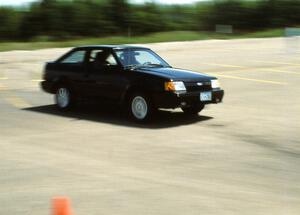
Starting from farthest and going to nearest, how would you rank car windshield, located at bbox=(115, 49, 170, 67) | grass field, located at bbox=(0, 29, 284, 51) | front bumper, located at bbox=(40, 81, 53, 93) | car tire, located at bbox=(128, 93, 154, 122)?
grass field, located at bbox=(0, 29, 284, 51) → front bumper, located at bbox=(40, 81, 53, 93) → car windshield, located at bbox=(115, 49, 170, 67) → car tire, located at bbox=(128, 93, 154, 122)

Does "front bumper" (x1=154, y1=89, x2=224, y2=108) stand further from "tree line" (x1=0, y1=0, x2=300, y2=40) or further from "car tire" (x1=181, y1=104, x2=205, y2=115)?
"tree line" (x1=0, y1=0, x2=300, y2=40)

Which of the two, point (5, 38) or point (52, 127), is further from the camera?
point (5, 38)

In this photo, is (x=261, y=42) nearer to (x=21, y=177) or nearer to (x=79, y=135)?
(x=79, y=135)

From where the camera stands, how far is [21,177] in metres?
6.73

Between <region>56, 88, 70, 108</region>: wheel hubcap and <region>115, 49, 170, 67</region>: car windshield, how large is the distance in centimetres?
154

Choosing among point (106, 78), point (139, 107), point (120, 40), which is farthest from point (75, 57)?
point (120, 40)

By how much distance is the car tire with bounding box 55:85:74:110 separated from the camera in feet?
39.5

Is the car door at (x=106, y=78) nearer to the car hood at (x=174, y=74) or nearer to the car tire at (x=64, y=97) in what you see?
the car hood at (x=174, y=74)

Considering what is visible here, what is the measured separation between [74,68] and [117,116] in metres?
→ 1.38

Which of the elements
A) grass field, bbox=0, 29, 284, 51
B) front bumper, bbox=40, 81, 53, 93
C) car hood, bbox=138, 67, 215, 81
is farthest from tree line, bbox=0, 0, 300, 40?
car hood, bbox=138, 67, 215, 81

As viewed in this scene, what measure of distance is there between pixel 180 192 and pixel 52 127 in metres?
4.62

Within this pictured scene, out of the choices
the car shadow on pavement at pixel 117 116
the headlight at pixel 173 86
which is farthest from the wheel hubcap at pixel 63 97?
the headlight at pixel 173 86

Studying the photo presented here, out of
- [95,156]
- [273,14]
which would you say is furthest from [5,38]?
[95,156]

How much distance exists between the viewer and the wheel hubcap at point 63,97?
12.1 metres
